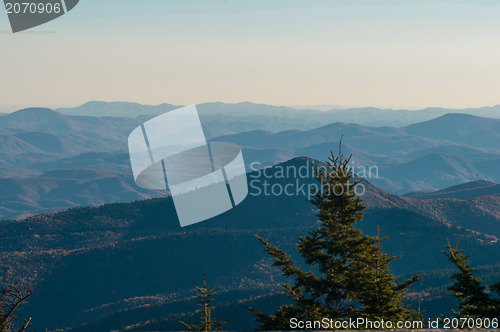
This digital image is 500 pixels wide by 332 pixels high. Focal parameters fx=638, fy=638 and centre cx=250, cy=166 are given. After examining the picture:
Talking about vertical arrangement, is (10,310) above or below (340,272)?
above

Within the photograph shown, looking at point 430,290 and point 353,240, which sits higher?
point 353,240

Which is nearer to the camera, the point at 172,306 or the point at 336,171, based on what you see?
the point at 336,171

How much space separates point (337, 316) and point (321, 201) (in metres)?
4.50

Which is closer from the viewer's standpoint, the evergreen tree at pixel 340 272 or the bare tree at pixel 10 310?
the evergreen tree at pixel 340 272

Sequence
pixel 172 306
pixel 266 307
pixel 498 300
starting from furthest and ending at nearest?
pixel 172 306, pixel 266 307, pixel 498 300

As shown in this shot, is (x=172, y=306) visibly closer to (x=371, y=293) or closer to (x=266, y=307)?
(x=266, y=307)

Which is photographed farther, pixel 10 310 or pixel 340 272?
pixel 10 310

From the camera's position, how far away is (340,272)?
2464 centimetres

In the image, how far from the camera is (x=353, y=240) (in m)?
24.4

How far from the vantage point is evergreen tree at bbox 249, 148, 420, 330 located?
23094 mm

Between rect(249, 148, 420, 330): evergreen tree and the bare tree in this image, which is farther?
the bare tree

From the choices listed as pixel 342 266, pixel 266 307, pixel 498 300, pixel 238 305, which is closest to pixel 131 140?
pixel 342 266

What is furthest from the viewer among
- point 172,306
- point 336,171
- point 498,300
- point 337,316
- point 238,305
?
point 172,306

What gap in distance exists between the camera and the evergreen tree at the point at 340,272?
75.8ft
